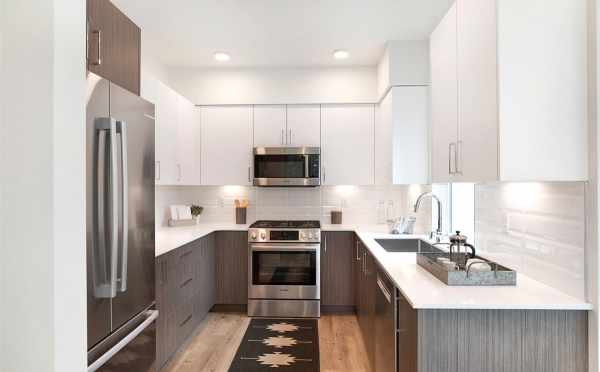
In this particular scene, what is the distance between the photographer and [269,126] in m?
4.30

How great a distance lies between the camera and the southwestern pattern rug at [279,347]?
116 inches

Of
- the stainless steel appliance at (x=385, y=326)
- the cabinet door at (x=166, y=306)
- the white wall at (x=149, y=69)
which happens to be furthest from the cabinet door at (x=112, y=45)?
the stainless steel appliance at (x=385, y=326)

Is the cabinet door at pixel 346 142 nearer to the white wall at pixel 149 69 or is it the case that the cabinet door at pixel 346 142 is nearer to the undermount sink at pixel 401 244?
the undermount sink at pixel 401 244

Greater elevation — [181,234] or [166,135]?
[166,135]

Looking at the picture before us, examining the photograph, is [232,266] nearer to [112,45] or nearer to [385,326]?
[385,326]

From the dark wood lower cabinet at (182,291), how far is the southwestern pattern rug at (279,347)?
1.50 ft

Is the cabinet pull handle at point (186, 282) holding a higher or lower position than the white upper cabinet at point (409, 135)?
lower

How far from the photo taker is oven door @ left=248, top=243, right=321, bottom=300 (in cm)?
398

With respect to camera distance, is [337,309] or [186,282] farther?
[337,309]

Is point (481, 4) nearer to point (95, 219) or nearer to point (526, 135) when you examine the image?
point (526, 135)

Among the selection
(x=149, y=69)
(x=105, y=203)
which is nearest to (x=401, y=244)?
(x=105, y=203)

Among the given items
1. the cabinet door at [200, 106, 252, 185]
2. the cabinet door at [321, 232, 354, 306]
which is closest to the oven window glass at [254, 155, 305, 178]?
the cabinet door at [200, 106, 252, 185]

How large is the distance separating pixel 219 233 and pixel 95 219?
2629 millimetres

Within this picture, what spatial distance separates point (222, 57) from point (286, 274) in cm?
217
